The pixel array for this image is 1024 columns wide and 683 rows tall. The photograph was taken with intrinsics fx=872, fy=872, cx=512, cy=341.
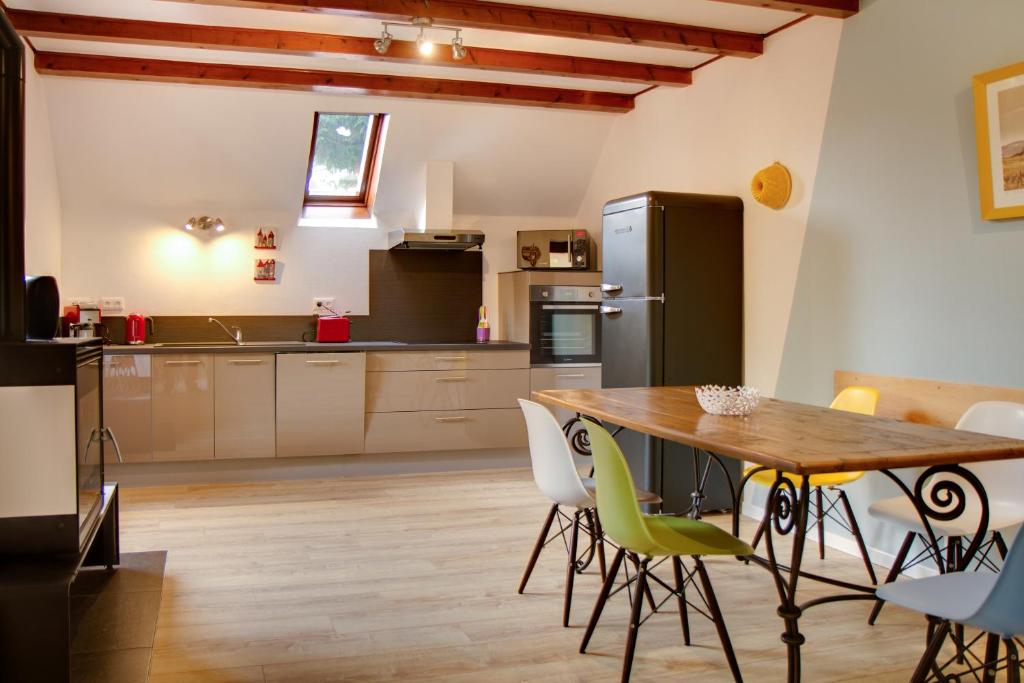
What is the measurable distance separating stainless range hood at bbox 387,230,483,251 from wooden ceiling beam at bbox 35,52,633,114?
0.93 m

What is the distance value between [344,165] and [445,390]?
1.82 metres

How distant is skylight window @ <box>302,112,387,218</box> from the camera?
605cm

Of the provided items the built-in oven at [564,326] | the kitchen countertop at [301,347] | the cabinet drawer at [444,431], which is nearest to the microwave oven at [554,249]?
the built-in oven at [564,326]

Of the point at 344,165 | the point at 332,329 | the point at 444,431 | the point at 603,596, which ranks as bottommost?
the point at 603,596

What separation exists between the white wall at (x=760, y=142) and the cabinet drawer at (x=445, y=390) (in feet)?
5.48

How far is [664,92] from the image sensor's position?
5.55 meters

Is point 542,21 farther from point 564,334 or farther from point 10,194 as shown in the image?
point 10,194

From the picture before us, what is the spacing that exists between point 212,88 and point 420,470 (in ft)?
9.12

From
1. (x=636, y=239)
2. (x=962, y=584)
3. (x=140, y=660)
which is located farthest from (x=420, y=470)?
(x=962, y=584)

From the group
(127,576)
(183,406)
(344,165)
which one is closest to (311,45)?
(344,165)

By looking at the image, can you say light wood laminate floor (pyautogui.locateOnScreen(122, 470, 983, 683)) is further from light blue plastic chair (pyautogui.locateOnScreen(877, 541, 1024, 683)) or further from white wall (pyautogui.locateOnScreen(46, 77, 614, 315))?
white wall (pyautogui.locateOnScreen(46, 77, 614, 315))

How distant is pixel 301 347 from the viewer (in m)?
5.64

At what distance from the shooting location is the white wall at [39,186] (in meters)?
4.89

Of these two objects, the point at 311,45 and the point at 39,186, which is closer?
the point at 311,45
